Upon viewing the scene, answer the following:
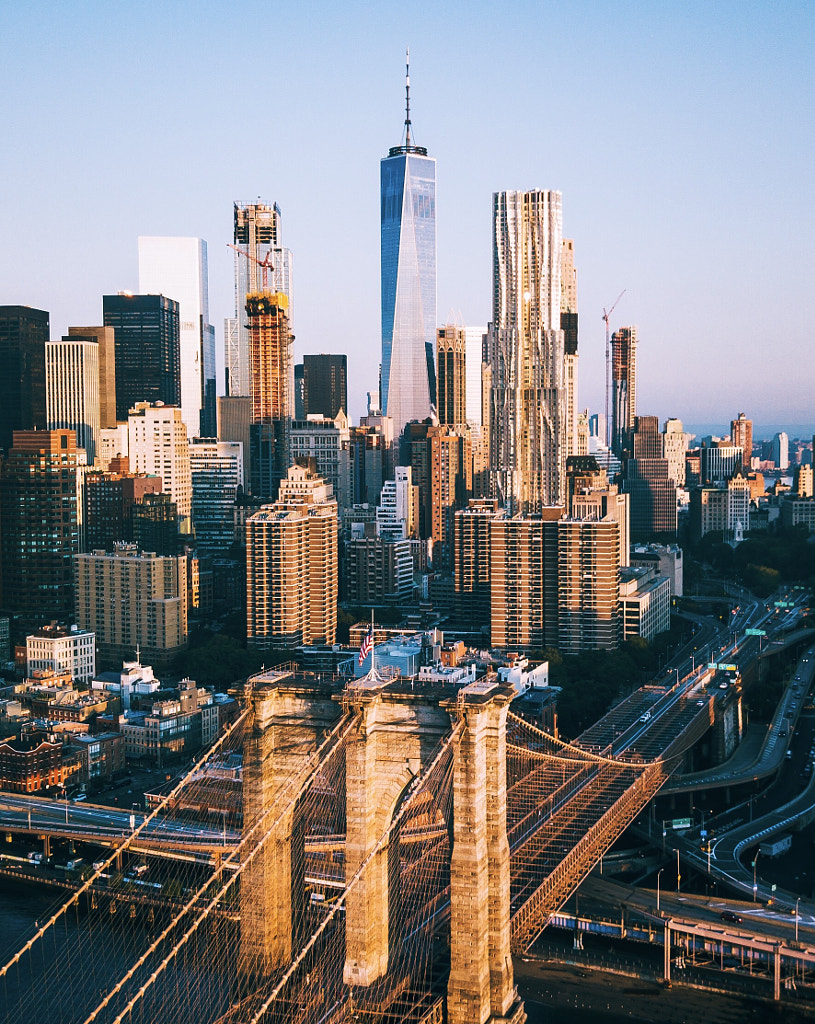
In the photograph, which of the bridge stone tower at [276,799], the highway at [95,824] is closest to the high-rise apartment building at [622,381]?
the highway at [95,824]

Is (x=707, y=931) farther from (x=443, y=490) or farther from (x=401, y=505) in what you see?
(x=443, y=490)

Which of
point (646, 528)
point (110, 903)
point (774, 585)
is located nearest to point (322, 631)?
point (110, 903)

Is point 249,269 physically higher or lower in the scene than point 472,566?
higher

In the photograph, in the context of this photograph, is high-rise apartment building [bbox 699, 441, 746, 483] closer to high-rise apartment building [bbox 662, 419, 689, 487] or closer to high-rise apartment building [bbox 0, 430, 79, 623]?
high-rise apartment building [bbox 662, 419, 689, 487]

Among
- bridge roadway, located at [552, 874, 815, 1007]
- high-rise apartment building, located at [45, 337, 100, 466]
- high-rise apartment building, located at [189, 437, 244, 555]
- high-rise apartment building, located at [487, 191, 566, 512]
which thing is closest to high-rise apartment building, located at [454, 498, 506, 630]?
high-rise apartment building, located at [487, 191, 566, 512]

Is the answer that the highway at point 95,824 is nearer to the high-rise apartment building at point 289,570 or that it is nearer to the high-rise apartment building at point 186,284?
the high-rise apartment building at point 289,570

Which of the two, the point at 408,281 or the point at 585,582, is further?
the point at 408,281

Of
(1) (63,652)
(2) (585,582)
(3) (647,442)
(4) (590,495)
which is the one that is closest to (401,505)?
(4) (590,495)
